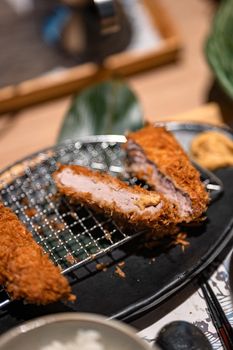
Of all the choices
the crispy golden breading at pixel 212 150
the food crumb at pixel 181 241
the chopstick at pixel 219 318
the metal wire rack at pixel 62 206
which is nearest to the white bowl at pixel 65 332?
the metal wire rack at pixel 62 206

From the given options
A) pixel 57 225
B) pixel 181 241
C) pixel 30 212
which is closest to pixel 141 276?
pixel 181 241

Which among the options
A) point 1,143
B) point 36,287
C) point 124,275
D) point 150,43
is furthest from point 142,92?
point 36,287

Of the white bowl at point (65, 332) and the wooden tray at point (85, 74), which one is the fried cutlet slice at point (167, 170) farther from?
the wooden tray at point (85, 74)

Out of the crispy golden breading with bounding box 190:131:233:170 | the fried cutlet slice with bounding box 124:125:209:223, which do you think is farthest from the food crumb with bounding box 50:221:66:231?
the crispy golden breading with bounding box 190:131:233:170

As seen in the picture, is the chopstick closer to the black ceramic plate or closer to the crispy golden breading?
the black ceramic plate

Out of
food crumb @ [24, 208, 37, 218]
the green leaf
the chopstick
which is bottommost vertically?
the chopstick
